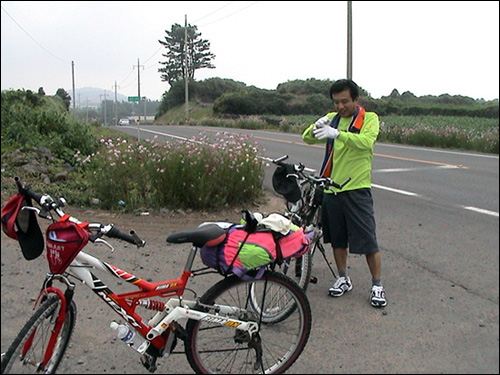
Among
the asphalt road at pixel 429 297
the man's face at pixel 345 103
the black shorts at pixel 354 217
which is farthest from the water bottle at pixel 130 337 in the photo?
the man's face at pixel 345 103

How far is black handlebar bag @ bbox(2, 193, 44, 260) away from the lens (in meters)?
2.42

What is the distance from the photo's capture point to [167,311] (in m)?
2.68

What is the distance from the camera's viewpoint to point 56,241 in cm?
239

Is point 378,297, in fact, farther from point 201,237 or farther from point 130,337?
point 130,337

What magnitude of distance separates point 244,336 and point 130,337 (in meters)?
0.62

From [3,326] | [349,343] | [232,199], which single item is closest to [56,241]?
[3,326]

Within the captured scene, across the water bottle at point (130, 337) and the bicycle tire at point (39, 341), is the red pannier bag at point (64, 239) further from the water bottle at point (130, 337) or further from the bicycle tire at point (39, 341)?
the water bottle at point (130, 337)

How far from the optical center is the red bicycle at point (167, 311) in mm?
2461

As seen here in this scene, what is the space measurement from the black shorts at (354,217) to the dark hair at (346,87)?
0.69 meters

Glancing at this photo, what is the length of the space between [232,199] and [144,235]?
182 cm

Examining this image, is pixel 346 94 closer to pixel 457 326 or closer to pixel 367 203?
pixel 367 203

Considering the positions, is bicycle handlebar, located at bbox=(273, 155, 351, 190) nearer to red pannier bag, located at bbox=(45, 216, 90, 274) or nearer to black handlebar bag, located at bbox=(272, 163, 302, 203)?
black handlebar bag, located at bbox=(272, 163, 302, 203)

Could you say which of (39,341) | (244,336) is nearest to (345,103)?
(244,336)

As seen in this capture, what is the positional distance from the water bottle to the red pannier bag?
0.47m
